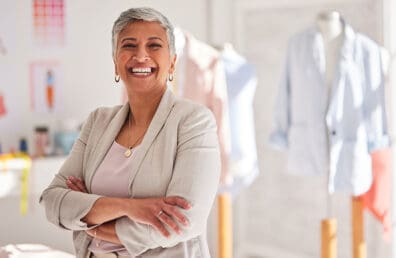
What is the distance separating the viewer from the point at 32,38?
11.2 ft

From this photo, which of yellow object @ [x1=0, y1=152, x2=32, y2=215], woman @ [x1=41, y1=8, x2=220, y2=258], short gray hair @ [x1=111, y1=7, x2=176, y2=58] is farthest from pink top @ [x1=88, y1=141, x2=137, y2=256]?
yellow object @ [x1=0, y1=152, x2=32, y2=215]

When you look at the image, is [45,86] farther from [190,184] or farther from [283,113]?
[190,184]

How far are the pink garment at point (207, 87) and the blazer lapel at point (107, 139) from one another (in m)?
1.43

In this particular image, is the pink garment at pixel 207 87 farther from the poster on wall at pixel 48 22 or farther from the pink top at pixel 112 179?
the pink top at pixel 112 179

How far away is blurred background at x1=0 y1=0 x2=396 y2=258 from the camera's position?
10.5 feet

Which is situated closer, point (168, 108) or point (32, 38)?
point (168, 108)

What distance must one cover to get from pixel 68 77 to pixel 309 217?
5.25ft

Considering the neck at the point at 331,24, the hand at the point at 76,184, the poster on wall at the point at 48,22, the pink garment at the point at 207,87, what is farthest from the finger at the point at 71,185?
the poster on wall at the point at 48,22

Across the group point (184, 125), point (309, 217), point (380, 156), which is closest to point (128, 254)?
point (184, 125)

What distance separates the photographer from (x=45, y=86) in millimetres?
3457

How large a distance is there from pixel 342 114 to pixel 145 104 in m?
1.50

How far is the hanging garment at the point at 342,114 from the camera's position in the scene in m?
2.78

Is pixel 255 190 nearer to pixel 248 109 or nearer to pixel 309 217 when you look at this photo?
pixel 309 217

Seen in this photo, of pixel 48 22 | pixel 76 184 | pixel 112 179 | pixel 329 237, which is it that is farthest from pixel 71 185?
pixel 48 22
